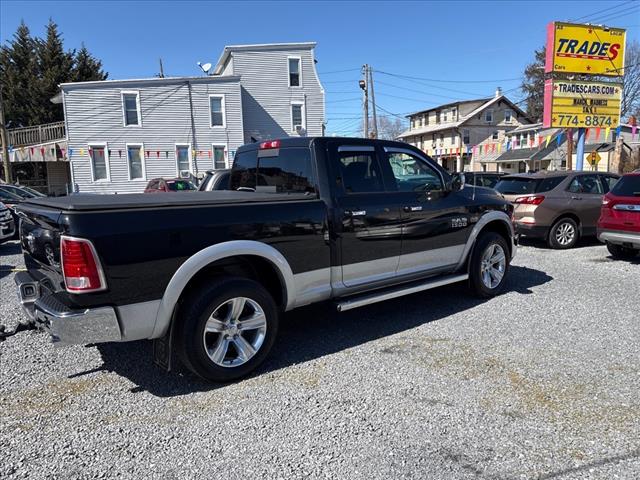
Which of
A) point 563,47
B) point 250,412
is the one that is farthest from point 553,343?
point 563,47

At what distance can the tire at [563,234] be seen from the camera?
9.47 meters

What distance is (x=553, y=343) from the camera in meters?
4.44

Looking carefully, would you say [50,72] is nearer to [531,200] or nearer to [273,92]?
Answer: [273,92]

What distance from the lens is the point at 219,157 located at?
27.4 m

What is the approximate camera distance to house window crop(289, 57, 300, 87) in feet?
92.8

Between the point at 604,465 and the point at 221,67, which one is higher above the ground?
the point at 221,67

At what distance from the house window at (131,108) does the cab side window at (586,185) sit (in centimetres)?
2322

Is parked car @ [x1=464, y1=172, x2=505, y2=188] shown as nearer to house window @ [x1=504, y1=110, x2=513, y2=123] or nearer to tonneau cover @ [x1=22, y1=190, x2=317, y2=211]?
tonneau cover @ [x1=22, y1=190, x2=317, y2=211]

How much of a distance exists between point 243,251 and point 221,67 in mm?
30093

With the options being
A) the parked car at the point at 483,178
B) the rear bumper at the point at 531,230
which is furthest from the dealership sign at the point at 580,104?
the rear bumper at the point at 531,230

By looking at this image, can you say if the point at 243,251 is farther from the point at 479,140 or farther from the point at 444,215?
the point at 479,140

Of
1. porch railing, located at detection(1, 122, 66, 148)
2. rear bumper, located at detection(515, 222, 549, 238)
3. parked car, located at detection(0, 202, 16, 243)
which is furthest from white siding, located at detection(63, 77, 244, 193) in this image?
rear bumper, located at detection(515, 222, 549, 238)

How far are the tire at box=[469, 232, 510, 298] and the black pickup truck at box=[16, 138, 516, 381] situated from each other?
0.23 ft

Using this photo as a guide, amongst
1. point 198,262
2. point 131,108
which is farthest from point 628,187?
point 131,108
